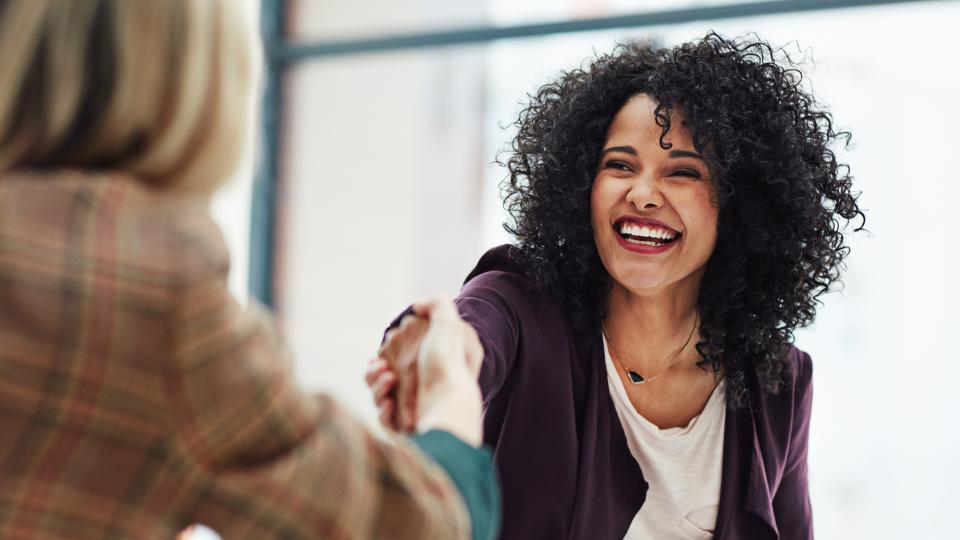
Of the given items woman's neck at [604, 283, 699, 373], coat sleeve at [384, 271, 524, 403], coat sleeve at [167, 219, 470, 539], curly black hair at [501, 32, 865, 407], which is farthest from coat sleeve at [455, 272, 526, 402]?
coat sleeve at [167, 219, 470, 539]

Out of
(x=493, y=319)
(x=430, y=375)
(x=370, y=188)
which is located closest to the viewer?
(x=430, y=375)

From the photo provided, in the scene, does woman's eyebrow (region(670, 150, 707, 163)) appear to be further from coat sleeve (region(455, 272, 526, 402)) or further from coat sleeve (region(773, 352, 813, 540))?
coat sleeve (region(773, 352, 813, 540))

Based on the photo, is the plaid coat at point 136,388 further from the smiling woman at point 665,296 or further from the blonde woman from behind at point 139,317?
the smiling woman at point 665,296

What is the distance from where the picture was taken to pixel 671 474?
1642 millimetres

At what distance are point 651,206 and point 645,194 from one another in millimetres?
29

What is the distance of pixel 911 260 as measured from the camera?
3113 millimetres

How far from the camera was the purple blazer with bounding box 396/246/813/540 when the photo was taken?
153 centimetres

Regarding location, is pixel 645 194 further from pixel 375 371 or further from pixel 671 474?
pixel 375 371

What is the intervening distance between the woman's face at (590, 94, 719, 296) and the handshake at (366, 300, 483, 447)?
423mm

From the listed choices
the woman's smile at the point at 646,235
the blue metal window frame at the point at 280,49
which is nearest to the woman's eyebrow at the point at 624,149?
the woman's smile at the point at 646,235

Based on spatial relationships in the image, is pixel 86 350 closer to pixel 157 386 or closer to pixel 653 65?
pixel 157 386

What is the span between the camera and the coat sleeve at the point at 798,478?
173 cm

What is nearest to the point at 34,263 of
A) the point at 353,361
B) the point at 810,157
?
the point at 810,157

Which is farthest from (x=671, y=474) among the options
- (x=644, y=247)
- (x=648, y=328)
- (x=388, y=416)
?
(x=388, y=416)
